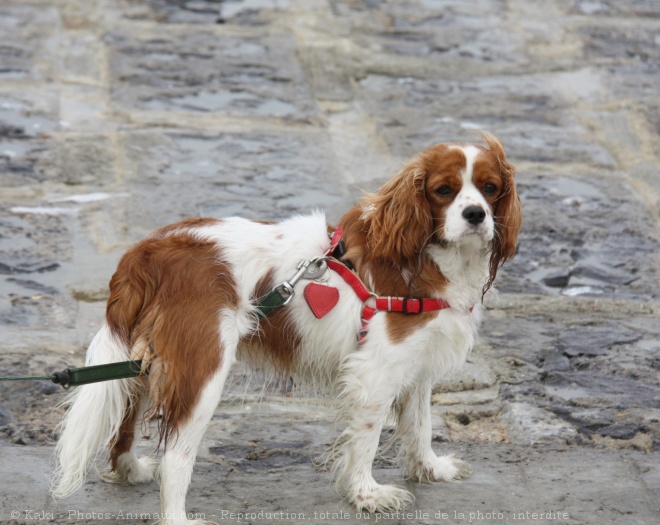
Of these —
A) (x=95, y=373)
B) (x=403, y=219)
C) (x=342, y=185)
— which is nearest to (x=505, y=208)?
(x=403, y=219)

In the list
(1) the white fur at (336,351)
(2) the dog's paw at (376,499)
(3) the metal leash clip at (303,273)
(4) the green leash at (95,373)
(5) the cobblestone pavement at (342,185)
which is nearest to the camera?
(4) the green leash at (95,373)

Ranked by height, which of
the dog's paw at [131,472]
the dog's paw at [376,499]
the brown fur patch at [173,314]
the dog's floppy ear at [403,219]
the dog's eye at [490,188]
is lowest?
the dog's paw at [131,472]

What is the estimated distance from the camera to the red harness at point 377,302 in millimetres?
3752

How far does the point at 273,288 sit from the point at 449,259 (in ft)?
2.15

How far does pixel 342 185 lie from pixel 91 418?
3.43 meters

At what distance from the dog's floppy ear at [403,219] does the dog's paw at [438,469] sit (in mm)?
829

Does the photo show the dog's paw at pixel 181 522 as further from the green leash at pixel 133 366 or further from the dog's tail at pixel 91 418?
the green leash at pixel 133 366

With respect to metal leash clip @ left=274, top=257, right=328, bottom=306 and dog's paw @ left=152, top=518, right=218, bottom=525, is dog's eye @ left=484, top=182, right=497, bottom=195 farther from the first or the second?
dog's paw @ left=152, top=518, right=218, bottom=525

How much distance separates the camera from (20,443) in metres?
4.09

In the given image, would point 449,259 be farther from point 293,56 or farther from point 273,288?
point 293,56

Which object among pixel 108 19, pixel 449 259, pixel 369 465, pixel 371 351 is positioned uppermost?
pixel 449 259

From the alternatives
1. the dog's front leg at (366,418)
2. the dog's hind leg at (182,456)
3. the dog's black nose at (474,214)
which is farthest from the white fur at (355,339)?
the dog's hind leg at (182,456)

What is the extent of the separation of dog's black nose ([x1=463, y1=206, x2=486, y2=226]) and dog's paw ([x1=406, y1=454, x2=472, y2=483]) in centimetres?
100

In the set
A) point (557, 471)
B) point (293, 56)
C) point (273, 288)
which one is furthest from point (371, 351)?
point (293, 56)
